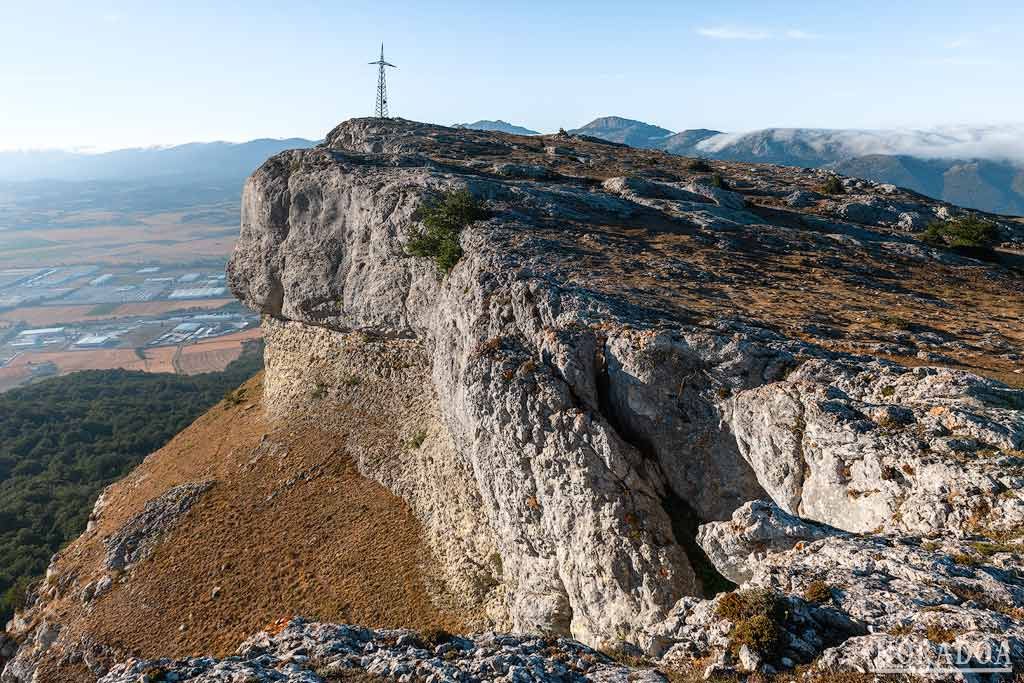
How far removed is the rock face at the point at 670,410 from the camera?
9.48m

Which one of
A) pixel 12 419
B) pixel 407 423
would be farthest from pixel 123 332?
pixel 407 423

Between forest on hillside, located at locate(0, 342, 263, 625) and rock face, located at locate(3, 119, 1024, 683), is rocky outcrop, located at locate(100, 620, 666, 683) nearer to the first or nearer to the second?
rock face, located at locate(3, 119, 1024, 683)

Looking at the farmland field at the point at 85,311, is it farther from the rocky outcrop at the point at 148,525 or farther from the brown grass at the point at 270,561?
the brown grass at the point at 270,561

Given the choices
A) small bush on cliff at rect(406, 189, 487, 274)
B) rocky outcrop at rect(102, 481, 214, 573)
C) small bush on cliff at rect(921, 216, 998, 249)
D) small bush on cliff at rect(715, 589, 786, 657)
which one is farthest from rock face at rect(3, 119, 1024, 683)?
small bush on cliff at rect(921, 216, 998, 249)

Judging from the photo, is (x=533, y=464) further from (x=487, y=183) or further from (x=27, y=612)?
(x=27, y=612)

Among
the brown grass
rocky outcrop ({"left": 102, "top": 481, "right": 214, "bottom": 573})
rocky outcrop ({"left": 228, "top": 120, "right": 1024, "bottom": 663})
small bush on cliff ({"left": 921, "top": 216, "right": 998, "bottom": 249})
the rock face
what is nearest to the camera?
the rock face

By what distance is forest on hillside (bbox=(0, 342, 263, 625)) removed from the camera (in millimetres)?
40406

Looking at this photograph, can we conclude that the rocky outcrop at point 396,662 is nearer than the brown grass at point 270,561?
Yes

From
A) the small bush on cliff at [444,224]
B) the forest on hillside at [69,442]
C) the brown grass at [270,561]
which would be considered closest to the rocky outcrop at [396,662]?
the brown grass at [270,561]

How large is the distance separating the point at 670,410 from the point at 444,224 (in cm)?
1524

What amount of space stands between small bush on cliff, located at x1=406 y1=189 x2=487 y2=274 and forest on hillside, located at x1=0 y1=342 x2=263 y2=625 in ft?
100

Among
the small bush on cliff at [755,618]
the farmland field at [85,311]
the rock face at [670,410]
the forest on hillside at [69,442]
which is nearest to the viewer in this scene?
the small bush on cliff at [755,618]

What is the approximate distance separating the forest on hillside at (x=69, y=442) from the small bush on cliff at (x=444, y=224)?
30.5 meters

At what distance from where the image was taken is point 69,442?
194ft
